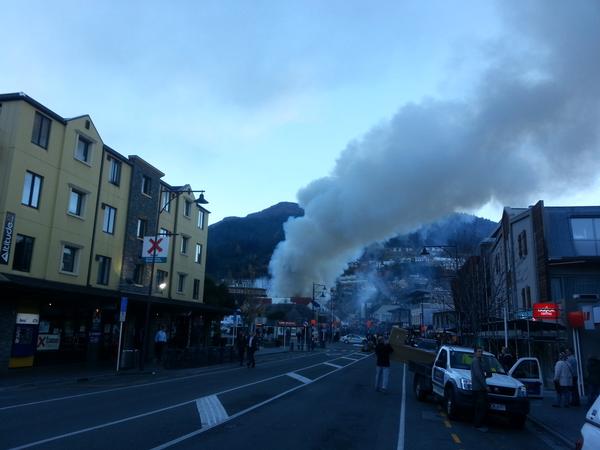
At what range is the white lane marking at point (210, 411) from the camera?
1057 cm

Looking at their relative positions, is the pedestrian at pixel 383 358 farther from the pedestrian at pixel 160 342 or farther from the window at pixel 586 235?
the window at pixel 586 235

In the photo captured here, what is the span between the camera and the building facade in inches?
860

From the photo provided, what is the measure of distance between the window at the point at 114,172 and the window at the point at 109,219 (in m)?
1.51

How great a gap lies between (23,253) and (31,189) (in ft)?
9.51

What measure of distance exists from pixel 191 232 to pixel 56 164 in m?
16.6

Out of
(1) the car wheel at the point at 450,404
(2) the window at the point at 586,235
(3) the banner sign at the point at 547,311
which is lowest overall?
(1) the car wheel at the point at 450,404

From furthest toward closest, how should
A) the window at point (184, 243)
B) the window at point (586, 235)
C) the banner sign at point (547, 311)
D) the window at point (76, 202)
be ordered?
the window at point (184, 243), the window at point (586, 235), the window at point (76, 202), the banner sign at point (547, 311)

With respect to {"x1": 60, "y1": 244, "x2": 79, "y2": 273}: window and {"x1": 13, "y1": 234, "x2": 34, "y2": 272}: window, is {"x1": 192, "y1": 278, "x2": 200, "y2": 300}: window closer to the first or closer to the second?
{"x1": 60, "y1": 244, "x2": 79, "y2": 273}: window

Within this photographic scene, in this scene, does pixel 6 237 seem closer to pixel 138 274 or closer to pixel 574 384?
pixel 138 274

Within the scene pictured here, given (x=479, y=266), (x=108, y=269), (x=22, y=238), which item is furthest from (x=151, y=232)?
(x=479, y=266)

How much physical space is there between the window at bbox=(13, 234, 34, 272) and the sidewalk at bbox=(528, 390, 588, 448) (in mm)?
20646

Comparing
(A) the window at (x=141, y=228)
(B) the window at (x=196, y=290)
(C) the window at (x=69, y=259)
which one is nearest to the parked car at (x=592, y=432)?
(C) the window at (x=69, y=259)

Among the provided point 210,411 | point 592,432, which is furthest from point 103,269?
point 592,432

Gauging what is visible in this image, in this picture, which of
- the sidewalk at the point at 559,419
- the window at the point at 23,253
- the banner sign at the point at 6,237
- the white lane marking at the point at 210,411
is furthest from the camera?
the window at the point at 23,253
